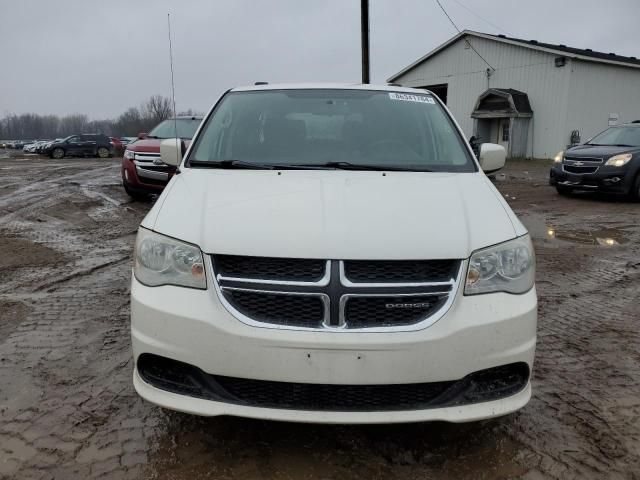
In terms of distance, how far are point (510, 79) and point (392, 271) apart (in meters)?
26.9

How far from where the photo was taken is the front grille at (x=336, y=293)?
2.10 meters

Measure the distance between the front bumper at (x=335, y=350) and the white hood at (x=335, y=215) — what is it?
0.82ft

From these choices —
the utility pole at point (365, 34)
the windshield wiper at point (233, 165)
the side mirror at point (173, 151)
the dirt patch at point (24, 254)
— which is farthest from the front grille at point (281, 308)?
the utility pole at point (365, 34)

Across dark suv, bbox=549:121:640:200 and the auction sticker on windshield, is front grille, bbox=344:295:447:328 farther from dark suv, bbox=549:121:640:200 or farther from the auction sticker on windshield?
dark suv, bbox=549:121:640:200

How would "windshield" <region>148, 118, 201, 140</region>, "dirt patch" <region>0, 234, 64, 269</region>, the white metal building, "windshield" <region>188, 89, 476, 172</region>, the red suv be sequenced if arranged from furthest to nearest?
the white metal building, "windshield" <region>148, 118, 201, 140</region>, the red suv, "dirt patch" <region>0, 234, 64, 269</region>, "windshield" <region>188, 89, 476, 172</region>

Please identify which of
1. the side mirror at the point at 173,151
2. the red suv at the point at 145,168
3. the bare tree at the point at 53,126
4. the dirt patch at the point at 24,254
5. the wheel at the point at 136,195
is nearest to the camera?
the side mirror at the point at 173,151

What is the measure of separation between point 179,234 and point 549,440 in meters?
2.03

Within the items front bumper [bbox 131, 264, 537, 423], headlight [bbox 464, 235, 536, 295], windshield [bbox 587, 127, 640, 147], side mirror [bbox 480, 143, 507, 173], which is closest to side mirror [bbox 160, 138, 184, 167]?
front bumper [bbox 131, 264, 537, 423]

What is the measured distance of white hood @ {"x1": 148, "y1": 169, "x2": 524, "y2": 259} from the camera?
85.1 inches

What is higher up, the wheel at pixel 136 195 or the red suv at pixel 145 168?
the red suv at pixel 145 168

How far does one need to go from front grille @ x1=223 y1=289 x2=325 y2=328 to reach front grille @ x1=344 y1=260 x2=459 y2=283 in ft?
0.64

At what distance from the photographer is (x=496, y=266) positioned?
7.48ft

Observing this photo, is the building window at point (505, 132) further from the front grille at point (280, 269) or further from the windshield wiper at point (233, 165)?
the front grille at point (280, 269)

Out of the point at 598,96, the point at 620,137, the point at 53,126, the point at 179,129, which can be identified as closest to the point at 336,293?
the point at 179,129
